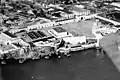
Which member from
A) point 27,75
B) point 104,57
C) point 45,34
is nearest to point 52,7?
point 45,34

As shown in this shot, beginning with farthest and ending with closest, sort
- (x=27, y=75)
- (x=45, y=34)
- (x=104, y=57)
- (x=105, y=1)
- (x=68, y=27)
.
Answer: (x=105, y=1)
(x=68, y=27)
(x=45, y=34)
(x=104, y=57)
(x=27, y=75)

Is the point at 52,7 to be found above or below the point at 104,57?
above

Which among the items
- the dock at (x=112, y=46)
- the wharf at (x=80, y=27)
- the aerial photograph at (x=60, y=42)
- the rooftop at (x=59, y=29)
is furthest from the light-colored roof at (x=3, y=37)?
the dock at (x=112, y=46)

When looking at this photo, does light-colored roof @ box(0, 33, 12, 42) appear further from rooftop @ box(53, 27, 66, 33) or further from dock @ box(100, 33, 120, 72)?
dock @ box(100, 33, 120, 72)

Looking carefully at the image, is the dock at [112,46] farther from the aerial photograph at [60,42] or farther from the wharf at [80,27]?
the wharf at [80,27]

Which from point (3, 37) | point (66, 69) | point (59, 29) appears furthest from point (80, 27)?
point (66, 69)

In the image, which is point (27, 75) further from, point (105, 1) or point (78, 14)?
point (105, 1)

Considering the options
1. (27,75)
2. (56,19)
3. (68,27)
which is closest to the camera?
(27,75)
